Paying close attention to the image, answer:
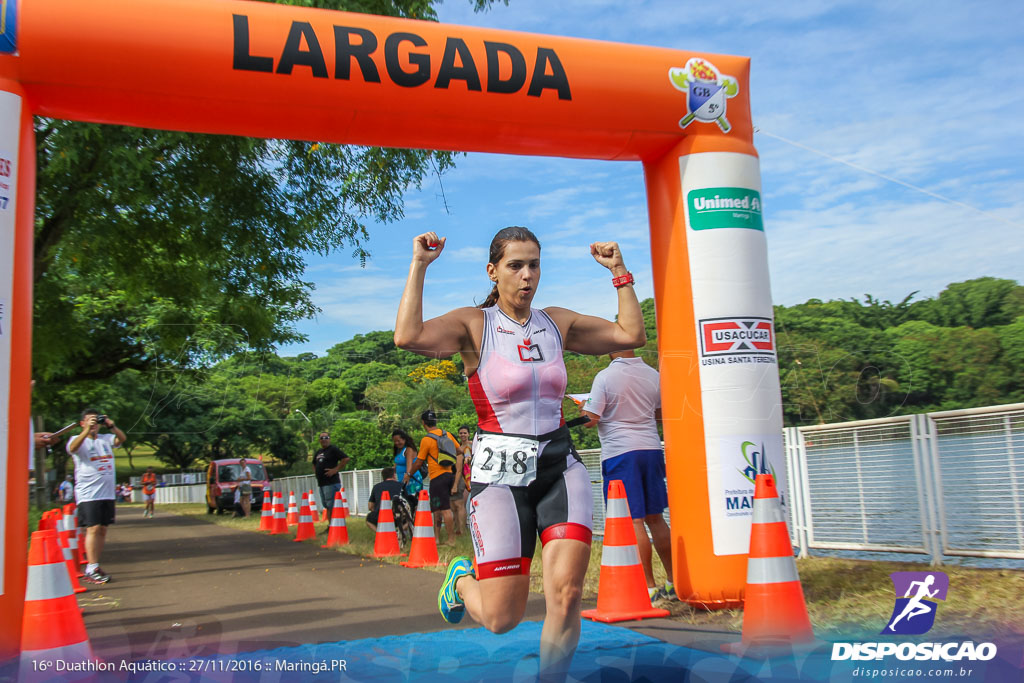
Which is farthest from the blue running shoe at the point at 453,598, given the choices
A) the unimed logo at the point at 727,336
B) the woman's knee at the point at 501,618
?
the unimed logo at the point at 727,336

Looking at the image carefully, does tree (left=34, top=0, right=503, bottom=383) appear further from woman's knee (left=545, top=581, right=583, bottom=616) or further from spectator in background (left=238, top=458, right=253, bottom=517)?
spectator in background (left=238, top=458, right=253, bottom=517)


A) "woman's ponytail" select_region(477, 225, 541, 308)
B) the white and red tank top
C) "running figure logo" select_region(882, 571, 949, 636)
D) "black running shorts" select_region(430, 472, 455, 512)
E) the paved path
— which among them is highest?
"woman's ponytail" select_region(477, 225, 541, 308)

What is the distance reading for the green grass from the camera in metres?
4.54

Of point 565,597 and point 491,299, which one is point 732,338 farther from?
point 565,597

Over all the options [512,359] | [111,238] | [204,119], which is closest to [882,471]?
[512,359]

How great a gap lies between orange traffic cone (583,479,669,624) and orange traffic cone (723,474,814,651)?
3.67 ft

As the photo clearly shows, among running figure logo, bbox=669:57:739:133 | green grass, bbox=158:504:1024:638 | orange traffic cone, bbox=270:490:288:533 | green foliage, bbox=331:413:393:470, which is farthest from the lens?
orange traffic cone, bbox=270:490:288:533

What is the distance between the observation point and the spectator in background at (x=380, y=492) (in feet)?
36.3

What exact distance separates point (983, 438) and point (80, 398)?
18.1m

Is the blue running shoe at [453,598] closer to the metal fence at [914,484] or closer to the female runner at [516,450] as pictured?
the female runner at [516,450]

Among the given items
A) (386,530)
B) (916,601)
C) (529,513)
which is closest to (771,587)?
(916,601)

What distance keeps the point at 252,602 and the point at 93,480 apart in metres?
2.80

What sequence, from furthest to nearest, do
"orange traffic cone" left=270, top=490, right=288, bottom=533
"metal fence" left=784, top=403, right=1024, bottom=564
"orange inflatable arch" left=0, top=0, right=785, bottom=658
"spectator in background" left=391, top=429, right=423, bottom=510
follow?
"orange traffic cone" left=270, top=490, right=288, bottom=533 → "spectator in background" left=391, top=429, right=423, bottom=510 → "metal fence" left=784, top=403, right=1024, bottom=564 → "orange inflatable arch" left=0, top=0, right=785, bottom=658

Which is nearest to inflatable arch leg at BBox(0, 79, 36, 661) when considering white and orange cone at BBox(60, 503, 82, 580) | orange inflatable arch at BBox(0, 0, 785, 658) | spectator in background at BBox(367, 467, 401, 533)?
orange inflatable arch at BBox(0, 0, 785, 658)
